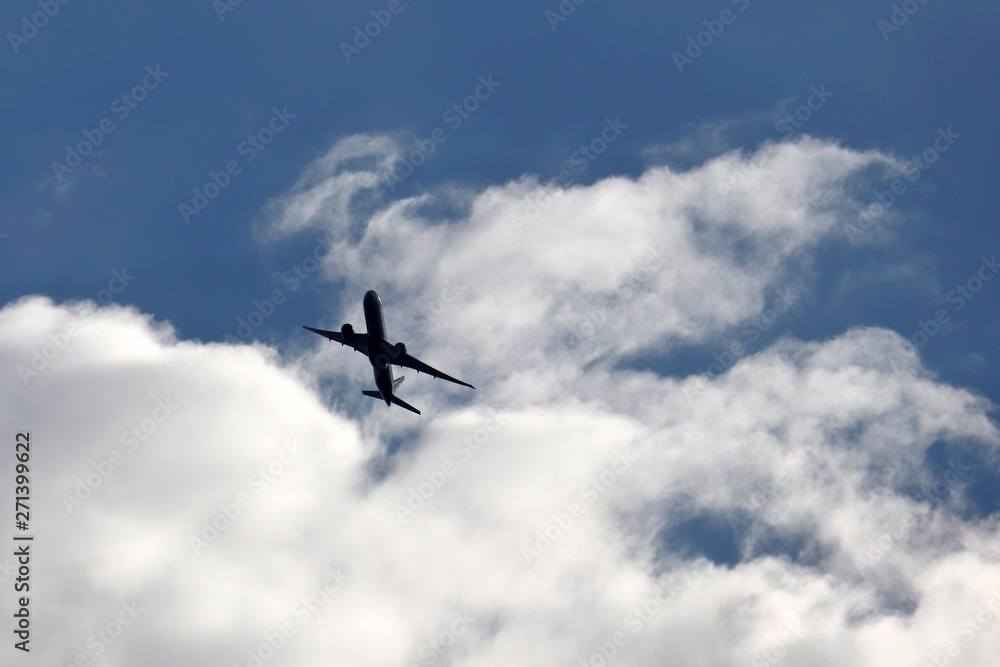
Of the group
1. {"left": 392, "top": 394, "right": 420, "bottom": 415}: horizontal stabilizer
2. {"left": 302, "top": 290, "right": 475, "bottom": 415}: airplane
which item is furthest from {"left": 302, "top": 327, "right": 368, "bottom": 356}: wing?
{"left": 392, "top": 394, "right": 420, "bottom": 415}: horizontal stabilizer

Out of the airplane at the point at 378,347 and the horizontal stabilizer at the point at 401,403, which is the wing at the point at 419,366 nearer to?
the airplane at the point at 378,347

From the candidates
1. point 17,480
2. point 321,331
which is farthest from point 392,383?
point 17,480

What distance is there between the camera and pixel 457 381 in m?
106

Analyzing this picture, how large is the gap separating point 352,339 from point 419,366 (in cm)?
926

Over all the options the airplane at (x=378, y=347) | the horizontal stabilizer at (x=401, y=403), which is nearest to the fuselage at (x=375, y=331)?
the airplane at (x=378, y=347)

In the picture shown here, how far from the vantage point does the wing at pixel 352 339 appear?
10612 cm

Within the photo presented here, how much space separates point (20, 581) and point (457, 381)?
176 ft

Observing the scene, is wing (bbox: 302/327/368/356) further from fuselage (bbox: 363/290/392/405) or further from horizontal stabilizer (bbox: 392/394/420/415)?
horizontal stabilizer (bbox: 392/394/420/415)

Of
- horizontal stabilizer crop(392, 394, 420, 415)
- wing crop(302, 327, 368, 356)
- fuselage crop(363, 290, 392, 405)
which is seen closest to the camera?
fuselage crop(363, 290, 392, 405)

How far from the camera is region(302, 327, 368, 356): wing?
106 meters

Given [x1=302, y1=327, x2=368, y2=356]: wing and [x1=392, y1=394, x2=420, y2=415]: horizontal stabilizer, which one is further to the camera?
[x1=392, y1=394, x2=420, y2=415]: horizontal stabilizer

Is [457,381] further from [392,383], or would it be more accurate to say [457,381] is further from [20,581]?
[20,581]

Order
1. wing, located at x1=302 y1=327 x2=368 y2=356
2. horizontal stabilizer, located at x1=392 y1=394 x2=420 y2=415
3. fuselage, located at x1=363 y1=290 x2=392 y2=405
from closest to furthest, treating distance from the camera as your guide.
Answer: fuselage, located at x1=363 y1=290 x2=392 y2=405, wing, located at x1=302 y1=327 x2=368 y2=356, horizontal stabilizer, located at x1=392 y1=394 x2=420 y2=415

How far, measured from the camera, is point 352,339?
106750 millimetres
